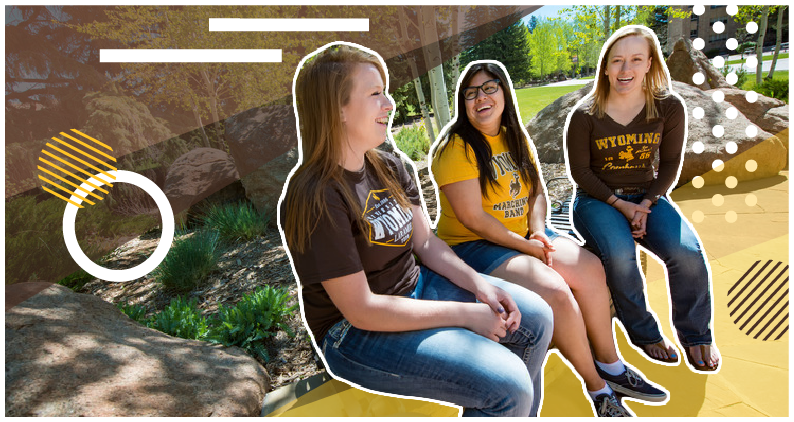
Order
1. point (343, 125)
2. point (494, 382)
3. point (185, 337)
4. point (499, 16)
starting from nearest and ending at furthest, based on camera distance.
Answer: point (494, 382)
point (343, 125)
point (185, 337)
point (499, 16)

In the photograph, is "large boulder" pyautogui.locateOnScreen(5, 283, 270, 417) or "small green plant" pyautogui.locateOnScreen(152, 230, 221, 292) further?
"small green plant" pyautogui.locateOnScreen(152, 230, 221, 292)

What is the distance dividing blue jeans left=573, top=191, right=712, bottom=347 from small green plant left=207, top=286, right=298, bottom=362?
5.49ft

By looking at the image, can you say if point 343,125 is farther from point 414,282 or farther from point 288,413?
point 288,413

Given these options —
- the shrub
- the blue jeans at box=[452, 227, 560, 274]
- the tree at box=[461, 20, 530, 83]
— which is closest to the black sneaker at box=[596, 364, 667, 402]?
the blue jeans at box=[452, 227, 560, 274]

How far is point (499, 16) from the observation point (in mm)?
5082

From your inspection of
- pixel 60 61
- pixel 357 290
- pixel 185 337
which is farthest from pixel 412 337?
pixel 60 61

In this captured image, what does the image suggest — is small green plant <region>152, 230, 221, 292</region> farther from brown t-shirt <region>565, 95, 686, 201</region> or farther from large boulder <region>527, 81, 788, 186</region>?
large boulder <region>527, 81, 788, 186</region>

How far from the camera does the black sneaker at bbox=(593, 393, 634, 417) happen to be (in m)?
2.03

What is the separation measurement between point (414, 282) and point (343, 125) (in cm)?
64

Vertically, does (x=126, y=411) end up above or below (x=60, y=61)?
below

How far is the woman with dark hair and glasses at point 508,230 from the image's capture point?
2.03 m

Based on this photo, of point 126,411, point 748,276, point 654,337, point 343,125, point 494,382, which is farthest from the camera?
point 748,276

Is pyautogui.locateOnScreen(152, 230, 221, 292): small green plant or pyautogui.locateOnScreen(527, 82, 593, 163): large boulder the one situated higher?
pyautogui.locateOnScreen(527, 82, 593, 163): large boulder

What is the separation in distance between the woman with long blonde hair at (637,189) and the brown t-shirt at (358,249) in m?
1.01
